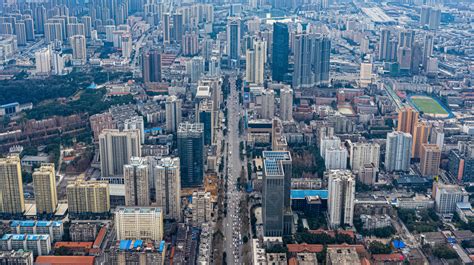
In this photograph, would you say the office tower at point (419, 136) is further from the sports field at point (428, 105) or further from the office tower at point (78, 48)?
the office tower at point (78, 48)

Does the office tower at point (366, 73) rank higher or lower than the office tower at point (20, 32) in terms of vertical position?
lower

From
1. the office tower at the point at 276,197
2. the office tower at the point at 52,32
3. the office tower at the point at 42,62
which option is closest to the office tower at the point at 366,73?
the office tower at the point at 276,197

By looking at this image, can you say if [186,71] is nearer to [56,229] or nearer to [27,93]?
[27,93]

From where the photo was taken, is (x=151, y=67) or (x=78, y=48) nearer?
(x=151, y=67)

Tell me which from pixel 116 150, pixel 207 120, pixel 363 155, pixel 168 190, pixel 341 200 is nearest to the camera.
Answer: pixel 341 200

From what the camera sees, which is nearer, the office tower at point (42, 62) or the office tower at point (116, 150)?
the office tower at point (116, 150)

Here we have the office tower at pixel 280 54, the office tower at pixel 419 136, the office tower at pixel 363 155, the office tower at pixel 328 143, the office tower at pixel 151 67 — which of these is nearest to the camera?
the office tower at pixel 363 155

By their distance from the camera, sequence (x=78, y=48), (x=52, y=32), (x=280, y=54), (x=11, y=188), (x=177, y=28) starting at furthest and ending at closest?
(x=52, y=32), (x=177, y=28), (x=78, y=48), (x=280, y=54), (x=11, y=188)

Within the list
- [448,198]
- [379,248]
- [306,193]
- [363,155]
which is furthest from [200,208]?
[448,198]

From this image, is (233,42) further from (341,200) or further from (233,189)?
(341,200)
